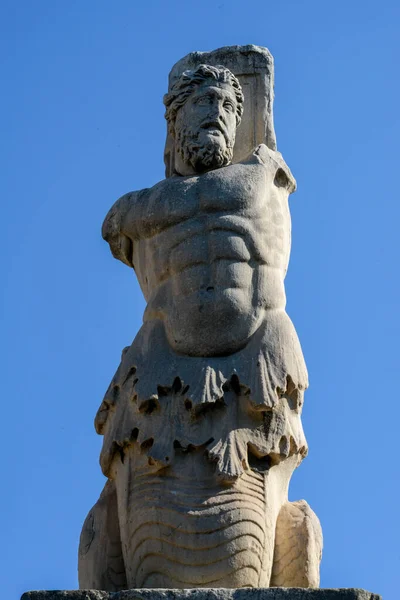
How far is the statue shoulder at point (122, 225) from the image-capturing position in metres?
11.2

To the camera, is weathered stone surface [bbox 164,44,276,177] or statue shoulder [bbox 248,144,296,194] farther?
weathered stone surface [bbox 164,44,276,177]

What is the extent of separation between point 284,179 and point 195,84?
960 mm

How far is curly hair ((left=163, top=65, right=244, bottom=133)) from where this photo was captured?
1135 centimetres

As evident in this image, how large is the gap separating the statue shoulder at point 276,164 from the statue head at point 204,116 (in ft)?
0.68

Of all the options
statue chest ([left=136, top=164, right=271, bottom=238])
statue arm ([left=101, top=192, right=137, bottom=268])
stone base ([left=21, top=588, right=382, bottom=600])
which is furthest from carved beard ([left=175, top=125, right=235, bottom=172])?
stone base ([left=21, top=588, right=382, bottom=600])

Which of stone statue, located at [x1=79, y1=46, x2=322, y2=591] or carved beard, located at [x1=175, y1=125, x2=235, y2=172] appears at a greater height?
carved beard, located at [x1=175, y1=125, x2=235, y2=172]

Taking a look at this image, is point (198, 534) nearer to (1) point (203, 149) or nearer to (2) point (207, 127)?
(1) point (203, 149)

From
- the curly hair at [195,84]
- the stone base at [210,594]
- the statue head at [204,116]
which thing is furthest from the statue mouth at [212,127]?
the stone base at [210,594]

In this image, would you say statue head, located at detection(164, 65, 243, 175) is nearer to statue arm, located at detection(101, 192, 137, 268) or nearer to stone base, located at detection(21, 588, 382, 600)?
statue arm, located at detection(101, 192, 137, 268)

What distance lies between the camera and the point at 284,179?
1135 cm

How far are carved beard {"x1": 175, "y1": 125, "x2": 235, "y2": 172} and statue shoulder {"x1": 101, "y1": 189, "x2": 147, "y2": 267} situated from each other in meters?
0.43

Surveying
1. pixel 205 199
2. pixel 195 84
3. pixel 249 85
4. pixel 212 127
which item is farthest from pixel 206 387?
pixel 249 85

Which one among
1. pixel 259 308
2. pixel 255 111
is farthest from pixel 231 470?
pixel 255 111

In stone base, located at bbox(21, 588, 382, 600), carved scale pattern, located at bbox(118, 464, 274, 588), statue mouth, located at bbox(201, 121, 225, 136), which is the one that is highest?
statue mouth, located at bbox(201, 121, 225, 136)
